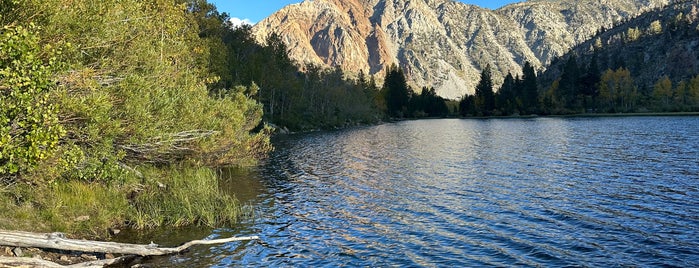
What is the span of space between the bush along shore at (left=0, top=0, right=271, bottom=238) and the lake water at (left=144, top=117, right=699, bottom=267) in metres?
3.95

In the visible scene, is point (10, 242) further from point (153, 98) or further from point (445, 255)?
point (445, 255)

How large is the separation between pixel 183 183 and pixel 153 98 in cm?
610

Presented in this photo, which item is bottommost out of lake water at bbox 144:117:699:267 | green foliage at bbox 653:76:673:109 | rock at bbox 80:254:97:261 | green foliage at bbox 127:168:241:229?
lake water at bbox 144:117:699:267

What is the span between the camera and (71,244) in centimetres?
1437

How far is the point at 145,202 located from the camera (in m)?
22.2

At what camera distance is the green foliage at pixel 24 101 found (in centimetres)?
1238

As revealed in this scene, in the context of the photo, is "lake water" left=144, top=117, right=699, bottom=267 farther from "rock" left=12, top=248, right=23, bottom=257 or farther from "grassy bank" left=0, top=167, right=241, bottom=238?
"rock" left=12, top=248, right=23, bottom=257

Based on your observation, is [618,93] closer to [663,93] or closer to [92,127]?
[663,93]

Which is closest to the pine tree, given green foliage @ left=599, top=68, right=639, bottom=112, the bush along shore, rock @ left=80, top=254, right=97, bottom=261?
green foliage @ left=599, top=68, right=639, bottom=112

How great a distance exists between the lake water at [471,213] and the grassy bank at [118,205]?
2.09 metres

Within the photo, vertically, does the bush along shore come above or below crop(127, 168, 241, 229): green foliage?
above

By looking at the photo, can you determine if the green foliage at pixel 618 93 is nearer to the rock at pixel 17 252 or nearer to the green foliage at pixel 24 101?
the green foliage at pixel 24 101

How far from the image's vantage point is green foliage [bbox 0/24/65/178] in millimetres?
12375

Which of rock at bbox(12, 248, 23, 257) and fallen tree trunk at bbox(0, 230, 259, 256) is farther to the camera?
rock at bbox(12, 248, 23, 257)
